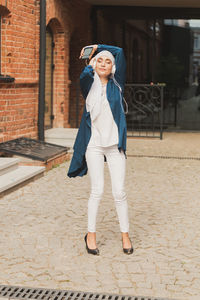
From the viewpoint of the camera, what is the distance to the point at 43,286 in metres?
3.99

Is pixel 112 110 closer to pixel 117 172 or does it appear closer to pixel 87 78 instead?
pixel 87 78

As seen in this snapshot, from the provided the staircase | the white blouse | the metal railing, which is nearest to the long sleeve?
the white blouse

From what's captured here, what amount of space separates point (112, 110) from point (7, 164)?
11.5 ft

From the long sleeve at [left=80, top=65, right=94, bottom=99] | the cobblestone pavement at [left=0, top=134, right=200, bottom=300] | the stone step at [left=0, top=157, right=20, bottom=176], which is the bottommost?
the cobblestone pavement at [left=0, top=134, right=200, bottom=300]

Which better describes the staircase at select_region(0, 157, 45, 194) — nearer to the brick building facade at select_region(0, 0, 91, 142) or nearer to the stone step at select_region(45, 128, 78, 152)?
the brick building facade at select_region(0, 0, 91, 142)

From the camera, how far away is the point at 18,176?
7.53 meters

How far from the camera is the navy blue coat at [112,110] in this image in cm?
454

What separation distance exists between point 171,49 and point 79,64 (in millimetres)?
2818

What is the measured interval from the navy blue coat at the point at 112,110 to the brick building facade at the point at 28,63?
188 inches

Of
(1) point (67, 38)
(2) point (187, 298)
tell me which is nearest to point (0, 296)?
(2) point (187, 298)

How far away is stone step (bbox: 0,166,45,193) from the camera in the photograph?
23.1 feet

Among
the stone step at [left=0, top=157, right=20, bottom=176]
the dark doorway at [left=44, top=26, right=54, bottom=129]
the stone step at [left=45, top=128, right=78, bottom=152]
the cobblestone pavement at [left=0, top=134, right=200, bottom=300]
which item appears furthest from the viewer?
the dark doorway at [left=44, top=26, right=54, bottom=129]

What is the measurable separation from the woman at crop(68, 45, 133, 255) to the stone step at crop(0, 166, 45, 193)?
7.96ft

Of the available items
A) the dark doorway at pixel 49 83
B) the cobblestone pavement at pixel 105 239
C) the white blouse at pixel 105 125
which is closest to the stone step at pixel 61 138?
the dark doorway at pixel 49 83
